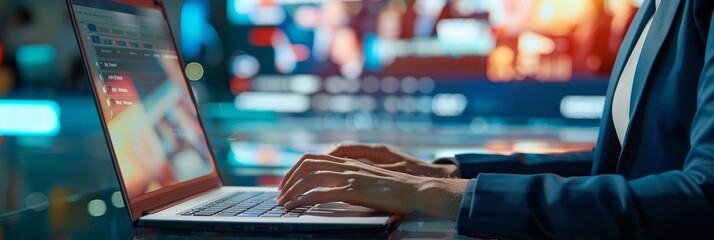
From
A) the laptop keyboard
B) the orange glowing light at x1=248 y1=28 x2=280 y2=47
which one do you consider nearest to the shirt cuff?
the laptop keyboard

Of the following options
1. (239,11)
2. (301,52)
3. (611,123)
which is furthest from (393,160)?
(239,11)

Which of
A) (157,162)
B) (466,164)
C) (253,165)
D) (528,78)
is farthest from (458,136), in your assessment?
(157,162)

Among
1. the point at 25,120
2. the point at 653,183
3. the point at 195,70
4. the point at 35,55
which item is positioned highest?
the point at 35,55

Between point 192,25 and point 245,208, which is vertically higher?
point 192,25

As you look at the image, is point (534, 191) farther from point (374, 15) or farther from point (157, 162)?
point (374, 15)

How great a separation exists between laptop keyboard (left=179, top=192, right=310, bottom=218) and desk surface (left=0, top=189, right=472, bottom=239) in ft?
0.19

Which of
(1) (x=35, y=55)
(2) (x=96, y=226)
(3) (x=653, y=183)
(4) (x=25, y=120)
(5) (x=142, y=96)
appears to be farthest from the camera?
(1) (x=35, y=55)

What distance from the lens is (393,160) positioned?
118 cm

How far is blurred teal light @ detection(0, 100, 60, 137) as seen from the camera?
162cm

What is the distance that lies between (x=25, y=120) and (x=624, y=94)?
5.22 ft

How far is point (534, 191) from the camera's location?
0.74m

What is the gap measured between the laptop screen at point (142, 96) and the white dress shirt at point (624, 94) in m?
Result: 0.56

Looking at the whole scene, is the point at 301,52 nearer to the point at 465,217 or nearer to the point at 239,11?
the point at 239,11

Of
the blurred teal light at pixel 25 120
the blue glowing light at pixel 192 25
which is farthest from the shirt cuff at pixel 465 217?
the blue glowing light at pixel 192 25
